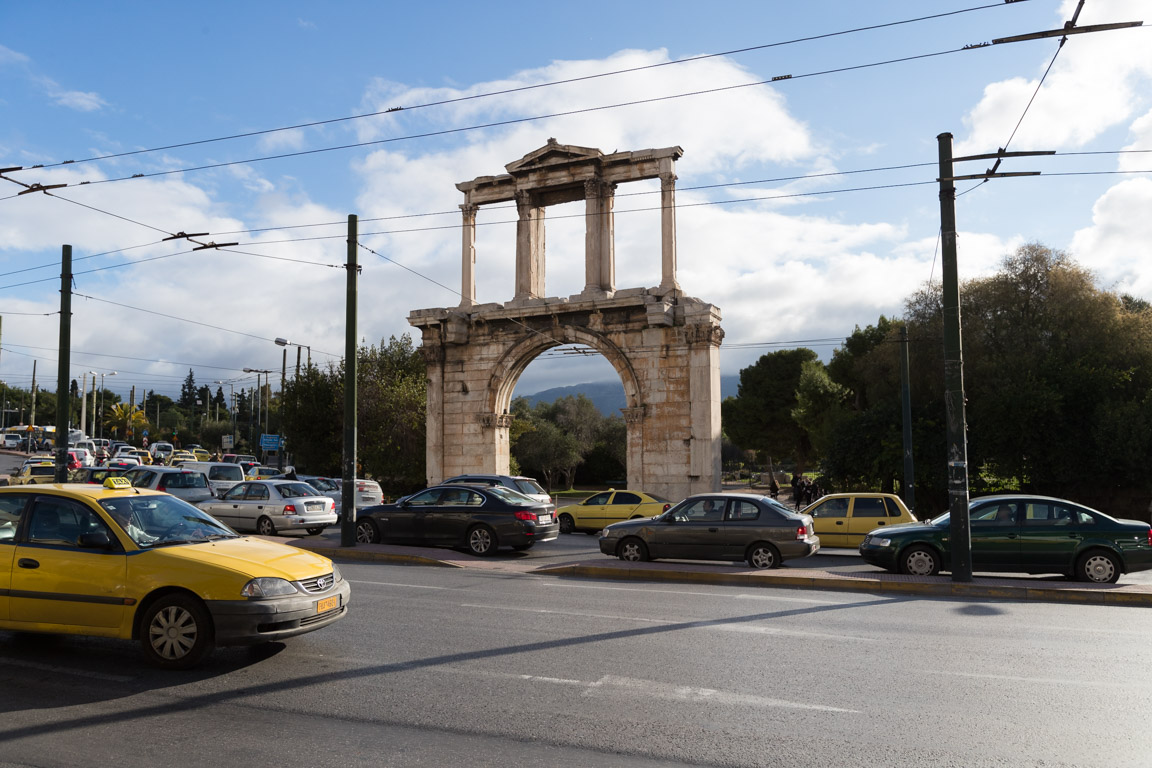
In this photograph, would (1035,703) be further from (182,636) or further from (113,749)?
(182,636)

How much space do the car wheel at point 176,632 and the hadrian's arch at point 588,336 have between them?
877 inches

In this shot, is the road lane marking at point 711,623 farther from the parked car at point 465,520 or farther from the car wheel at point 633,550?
the parked car at point 465,520

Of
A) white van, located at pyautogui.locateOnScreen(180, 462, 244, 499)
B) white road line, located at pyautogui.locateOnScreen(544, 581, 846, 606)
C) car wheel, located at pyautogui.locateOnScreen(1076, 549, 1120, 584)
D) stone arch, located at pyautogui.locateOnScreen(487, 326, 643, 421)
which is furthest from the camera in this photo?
stone arch, located at pyautogui.locateOnScreen(487, 326, 643, 421)

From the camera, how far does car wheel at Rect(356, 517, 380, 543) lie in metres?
18.0

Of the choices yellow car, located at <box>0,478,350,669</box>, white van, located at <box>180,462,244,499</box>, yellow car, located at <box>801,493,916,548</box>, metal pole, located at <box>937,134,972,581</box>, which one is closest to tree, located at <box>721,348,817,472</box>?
yellow car, located at <box>801,493,916,548</box>

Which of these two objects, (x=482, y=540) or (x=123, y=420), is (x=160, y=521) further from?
(x=123, y=420)

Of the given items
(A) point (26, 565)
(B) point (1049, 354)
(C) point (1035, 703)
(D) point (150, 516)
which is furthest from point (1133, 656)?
(B) point (1049, 354)

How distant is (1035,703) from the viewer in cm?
612

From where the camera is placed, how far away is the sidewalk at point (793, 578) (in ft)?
38.8

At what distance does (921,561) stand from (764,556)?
2.67 metres

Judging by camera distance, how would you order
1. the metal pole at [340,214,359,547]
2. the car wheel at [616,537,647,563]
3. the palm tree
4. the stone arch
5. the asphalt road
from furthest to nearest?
the palm tree
the stone arch
the metal pole at [340,214,359,547]
the car wheel at [616,537,647,563]
the asphalt road

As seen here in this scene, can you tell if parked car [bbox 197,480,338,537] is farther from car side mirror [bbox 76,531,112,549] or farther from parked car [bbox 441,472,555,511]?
car side mirror [bbox 76,531,112,549]

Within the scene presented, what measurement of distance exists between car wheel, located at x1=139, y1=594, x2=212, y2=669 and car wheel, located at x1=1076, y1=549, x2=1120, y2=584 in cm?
1311

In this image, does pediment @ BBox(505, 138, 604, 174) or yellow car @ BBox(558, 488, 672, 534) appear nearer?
yellow car @ BBox(558, 488, 672, 534)
